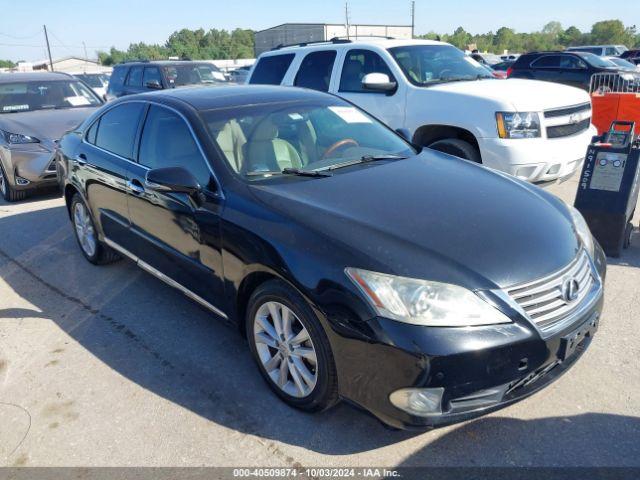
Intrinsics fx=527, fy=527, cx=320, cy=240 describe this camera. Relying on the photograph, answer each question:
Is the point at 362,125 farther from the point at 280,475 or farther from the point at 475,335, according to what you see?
the point at 280,475

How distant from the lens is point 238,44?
102 metres

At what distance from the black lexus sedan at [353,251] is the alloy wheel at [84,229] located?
91cm

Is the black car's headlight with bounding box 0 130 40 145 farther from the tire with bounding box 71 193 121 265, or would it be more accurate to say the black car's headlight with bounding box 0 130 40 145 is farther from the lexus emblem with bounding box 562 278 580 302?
the lexus emblem with bounding box 562 278 580 302

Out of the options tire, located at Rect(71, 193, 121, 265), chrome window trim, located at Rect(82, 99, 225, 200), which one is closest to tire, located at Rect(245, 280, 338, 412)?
chrome window trim, located at Rect(82, 99, 225, 200)

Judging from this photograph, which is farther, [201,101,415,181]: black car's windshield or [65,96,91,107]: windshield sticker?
[65,96,91,107]: windshield sticker

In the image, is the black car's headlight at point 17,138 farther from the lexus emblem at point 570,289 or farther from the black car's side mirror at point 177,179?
the lexus emblem at point 570,289

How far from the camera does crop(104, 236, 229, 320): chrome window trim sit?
10.8 ft

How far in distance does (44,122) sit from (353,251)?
23.2ft

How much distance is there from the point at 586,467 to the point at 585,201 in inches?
115

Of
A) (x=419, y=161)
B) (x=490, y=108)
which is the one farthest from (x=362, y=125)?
(x=490, y=108)

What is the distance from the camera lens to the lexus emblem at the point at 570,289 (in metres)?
2.46

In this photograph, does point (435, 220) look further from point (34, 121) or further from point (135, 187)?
point (34, 121)

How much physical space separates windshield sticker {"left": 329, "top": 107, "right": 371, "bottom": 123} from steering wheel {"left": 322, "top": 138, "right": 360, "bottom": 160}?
273mm

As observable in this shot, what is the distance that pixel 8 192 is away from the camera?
7.66 m
